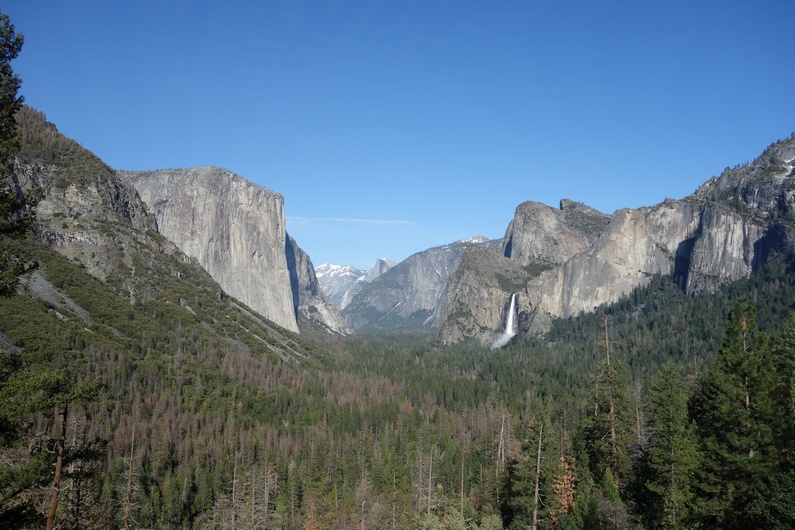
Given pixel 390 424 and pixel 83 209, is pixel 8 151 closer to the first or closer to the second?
pixel 390 424

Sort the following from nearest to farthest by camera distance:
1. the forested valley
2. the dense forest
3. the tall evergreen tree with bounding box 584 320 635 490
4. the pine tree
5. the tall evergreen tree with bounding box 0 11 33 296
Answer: the tall evergreen tree with bounding box 0 11 33 296
the dense forest
the forested valley
the pine tree
the tall evergreen tree with bounding box 584 320 635 490

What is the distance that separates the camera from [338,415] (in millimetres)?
104500

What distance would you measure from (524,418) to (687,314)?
107849mm

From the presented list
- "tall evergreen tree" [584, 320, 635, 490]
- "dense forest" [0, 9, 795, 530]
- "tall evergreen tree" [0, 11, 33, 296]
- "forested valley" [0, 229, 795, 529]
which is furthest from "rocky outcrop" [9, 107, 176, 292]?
"tall evergreen tree" [0, 11, 33, 296]

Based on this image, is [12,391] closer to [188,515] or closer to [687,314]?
[188,515]

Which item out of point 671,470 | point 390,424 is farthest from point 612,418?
point 390,424

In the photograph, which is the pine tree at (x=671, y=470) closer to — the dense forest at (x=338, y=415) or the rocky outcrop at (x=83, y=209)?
the dense forest at (x=338, y=415)

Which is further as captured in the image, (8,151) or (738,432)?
(738,432)

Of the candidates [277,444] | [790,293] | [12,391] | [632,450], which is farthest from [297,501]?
[790,293]

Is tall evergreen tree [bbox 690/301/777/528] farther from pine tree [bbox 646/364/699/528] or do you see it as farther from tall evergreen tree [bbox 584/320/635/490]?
tall evergreen tree [bbox 584/320/635/490]

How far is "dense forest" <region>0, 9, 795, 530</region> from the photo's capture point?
21172mm

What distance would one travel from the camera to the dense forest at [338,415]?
21172 mm

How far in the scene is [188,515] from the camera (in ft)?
222

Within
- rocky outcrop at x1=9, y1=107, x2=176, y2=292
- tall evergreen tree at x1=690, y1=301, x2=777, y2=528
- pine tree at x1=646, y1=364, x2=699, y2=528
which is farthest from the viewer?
rocky outcrop at x1=9, y1=107, x2=176, y2=292
